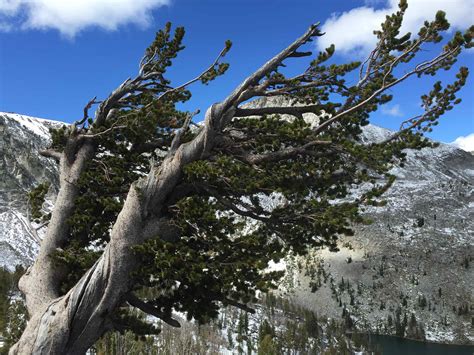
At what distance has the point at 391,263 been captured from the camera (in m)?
147

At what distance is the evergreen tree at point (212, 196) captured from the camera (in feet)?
28.2

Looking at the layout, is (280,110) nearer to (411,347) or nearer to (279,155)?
(279,155)

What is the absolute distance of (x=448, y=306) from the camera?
13088 centimetres

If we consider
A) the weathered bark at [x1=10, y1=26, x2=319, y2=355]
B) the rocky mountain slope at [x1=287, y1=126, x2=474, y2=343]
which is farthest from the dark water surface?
the weathered bark at [x1=10, y1=26, x2=319, y2=355]

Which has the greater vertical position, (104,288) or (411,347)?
(411,347)

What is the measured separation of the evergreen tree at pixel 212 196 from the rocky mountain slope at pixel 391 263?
4278 inches

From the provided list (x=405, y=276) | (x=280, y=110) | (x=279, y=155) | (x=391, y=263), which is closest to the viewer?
(x=279, y=155)

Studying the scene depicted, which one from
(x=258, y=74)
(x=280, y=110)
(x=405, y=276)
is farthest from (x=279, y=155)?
(x=405, y=276)

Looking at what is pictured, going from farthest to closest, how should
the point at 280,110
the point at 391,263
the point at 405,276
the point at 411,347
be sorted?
1. the point at 391,263
2. the point at 405,276
3. the point at 411,347
4. the point at 280,110

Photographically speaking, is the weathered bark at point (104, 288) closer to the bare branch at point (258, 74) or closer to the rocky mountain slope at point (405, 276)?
the bare branch at point (258, 74)

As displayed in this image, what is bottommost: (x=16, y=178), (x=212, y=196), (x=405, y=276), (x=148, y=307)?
(x=148, y=307)

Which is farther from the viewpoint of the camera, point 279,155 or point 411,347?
point 411,347

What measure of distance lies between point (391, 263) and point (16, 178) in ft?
453

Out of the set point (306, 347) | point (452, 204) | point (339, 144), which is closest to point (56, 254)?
point (339, 144)
